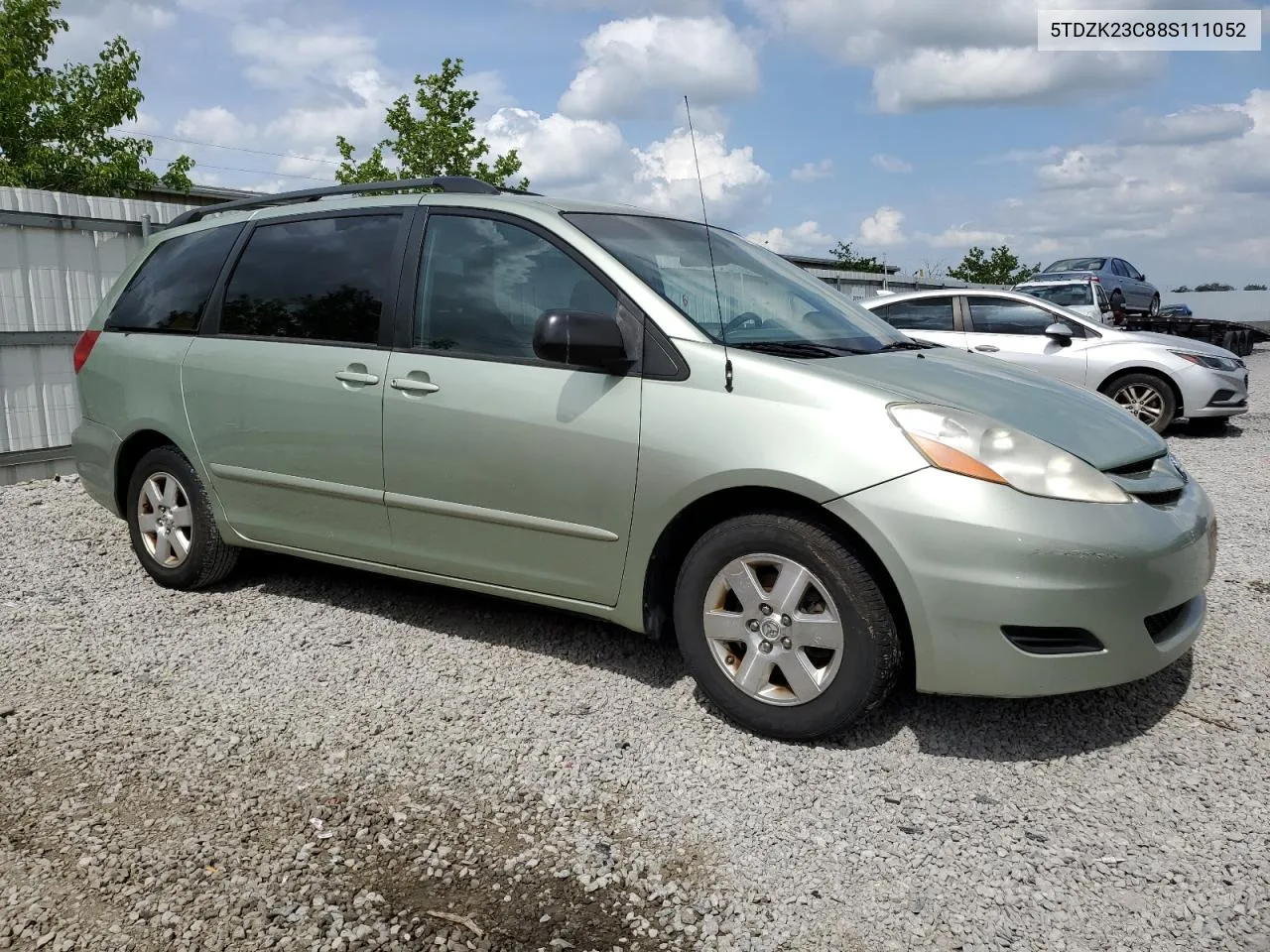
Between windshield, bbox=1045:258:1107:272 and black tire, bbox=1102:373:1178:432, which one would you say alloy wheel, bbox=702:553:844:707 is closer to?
black tire, bbox=1102:373:1178:432

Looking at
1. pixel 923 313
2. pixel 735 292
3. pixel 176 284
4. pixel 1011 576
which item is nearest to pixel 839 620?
pixel 1011 576

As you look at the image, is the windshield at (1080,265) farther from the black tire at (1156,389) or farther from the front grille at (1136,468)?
the front grille at (1136,468)

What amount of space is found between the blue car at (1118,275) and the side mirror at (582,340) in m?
21.5

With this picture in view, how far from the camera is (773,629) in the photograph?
3445 mm

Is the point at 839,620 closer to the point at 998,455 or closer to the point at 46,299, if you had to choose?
the point at 998,455

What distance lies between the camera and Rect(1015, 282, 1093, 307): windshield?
59.2ft

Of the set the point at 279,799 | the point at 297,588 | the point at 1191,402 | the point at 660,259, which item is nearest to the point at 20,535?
the point at 297,588

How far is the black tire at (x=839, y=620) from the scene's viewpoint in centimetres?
327

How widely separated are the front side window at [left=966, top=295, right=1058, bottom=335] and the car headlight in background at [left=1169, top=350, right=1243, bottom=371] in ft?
4.17

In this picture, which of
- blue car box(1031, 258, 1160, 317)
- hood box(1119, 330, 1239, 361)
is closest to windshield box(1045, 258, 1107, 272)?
blue car box(1031, 258, 1160, 317)

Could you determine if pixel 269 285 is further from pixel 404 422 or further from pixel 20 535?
pixel 20 535

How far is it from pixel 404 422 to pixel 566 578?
0.92 m

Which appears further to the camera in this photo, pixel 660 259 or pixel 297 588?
pixel 297 588

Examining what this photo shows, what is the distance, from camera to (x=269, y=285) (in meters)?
4.80
